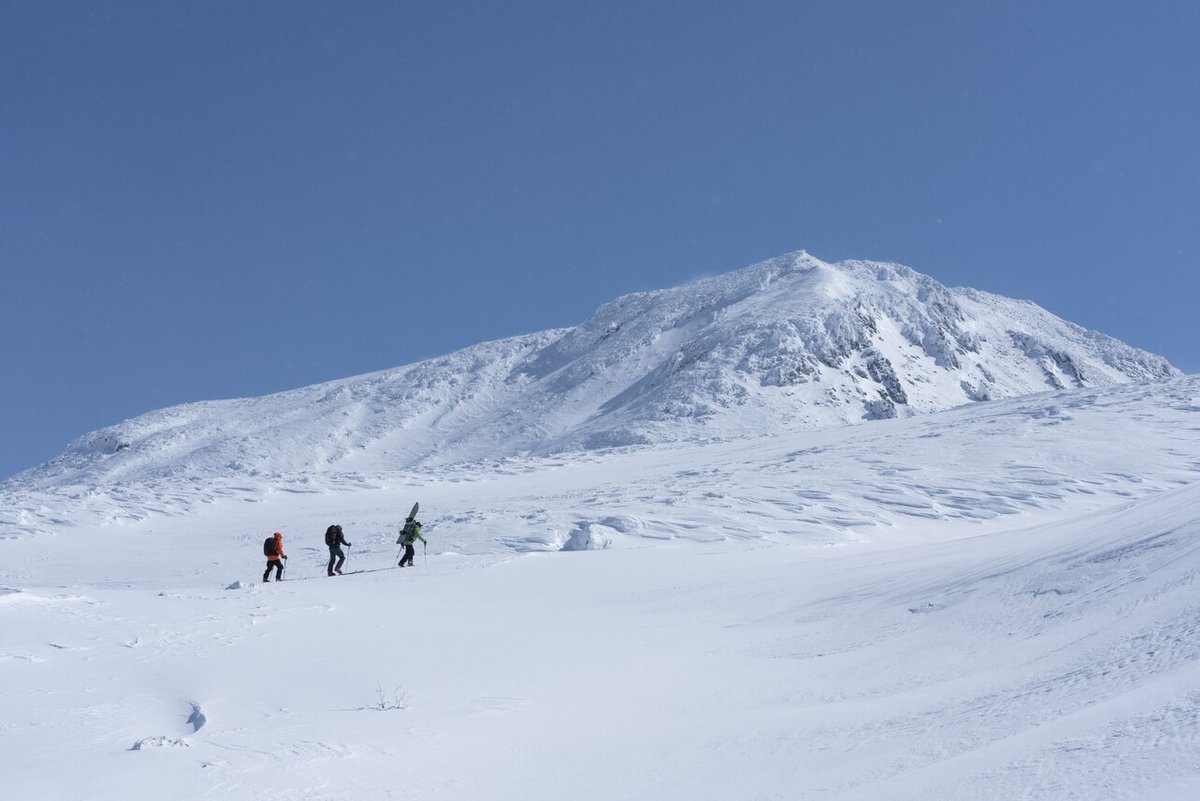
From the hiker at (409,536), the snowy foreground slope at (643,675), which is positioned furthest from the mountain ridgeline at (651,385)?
the snowy foreground slope at (643,675)

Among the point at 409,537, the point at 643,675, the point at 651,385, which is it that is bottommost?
the point at 643,675

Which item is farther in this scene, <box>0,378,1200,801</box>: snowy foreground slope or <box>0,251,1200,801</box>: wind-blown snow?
<box>0,251,1200,801</box>: wind-blown snow

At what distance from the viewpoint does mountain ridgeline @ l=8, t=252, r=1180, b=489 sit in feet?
275

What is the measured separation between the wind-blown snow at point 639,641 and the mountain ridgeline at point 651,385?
149 feet

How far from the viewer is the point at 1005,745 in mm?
3951

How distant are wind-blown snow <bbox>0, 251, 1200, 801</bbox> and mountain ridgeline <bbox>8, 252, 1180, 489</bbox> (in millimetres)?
45282

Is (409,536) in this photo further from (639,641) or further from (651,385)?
(651,385)

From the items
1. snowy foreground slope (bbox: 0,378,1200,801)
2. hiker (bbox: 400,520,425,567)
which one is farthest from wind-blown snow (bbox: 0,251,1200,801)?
hiker (bbox: 400,520,425,567)

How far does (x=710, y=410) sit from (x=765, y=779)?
75275 millimetres

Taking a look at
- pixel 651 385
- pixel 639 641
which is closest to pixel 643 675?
pixel 639 641

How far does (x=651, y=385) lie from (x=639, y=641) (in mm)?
81348

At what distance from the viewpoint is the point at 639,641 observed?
9438mm

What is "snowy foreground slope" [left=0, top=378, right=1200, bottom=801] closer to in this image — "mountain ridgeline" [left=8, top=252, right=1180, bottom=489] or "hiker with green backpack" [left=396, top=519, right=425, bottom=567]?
"hiker with green backpack" [left=396, top=519, right=425, bottom=567]

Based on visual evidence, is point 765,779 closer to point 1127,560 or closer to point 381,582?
point 1127,560
